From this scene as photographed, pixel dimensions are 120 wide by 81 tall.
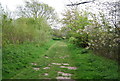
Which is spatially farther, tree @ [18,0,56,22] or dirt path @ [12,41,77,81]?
tree @ [18,0,56,22]

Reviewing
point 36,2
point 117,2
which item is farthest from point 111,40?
point 36,2

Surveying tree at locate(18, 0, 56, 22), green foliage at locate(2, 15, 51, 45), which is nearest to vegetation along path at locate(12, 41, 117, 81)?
green foliage at locate(2, 15, 51, 45)

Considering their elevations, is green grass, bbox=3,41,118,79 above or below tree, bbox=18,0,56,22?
below

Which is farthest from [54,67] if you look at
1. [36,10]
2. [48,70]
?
[36,10]

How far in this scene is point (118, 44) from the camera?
677 cm

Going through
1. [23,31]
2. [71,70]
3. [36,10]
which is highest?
[36,10]

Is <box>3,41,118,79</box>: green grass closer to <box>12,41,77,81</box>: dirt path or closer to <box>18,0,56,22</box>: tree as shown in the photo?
<box>12,41,77,81</box>: dirt path

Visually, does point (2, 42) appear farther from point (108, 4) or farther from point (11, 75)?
point (108, 4)

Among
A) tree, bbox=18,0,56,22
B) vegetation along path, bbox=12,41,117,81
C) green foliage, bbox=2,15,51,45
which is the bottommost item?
vegetation along path, bbox=12,41,117,81

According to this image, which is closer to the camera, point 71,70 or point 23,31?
point 71,70

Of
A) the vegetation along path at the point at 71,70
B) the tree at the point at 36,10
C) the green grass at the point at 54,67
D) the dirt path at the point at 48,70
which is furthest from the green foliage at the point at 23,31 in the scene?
the vegetation along path at the point at 71,70

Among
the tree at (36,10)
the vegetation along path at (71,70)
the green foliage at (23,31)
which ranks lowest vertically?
the vegetation along path at (71,70)

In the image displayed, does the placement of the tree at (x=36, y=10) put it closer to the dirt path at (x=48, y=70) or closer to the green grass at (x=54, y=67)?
the green grass at (x=54, y=67)

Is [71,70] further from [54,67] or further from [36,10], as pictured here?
[36,10]
